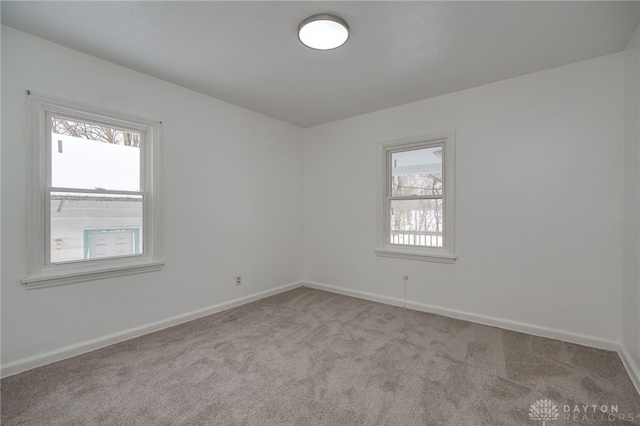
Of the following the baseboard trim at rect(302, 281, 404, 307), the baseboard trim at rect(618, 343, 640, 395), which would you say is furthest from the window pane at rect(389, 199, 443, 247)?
the baseboard trim at rect(618, 343, 640, 395)

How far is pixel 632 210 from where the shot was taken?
89.7 inches

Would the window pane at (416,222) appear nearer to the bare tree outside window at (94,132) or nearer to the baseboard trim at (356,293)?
the baseboard trim at (356,293)

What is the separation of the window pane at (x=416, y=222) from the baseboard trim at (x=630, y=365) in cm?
172

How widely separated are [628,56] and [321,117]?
3135 mm

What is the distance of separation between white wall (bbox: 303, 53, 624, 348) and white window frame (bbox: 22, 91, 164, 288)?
278 cm

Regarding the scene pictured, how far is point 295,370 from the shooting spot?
224 centimetres

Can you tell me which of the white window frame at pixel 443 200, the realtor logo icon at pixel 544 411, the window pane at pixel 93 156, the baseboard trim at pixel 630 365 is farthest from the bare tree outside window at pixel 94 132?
the baseboard trim at pixel 630 365

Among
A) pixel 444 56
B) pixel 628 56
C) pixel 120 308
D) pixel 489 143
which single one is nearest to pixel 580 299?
pixel 489 143

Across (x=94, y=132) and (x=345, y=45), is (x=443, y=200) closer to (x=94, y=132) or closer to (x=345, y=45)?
(x=345, y=45)

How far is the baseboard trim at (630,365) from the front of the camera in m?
2.03

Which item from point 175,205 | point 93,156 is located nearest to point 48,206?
point 93,156

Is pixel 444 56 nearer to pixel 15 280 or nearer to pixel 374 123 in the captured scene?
pixel 374 123

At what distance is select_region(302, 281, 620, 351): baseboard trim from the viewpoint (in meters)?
2.60

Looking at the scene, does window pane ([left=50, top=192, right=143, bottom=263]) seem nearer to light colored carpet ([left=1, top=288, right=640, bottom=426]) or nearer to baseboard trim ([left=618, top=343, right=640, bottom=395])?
light colored carpet ([left=1, top=288, right=640, bottom=426])
